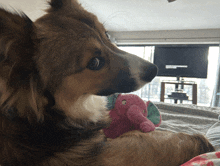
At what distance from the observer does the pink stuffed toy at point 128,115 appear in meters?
1.00

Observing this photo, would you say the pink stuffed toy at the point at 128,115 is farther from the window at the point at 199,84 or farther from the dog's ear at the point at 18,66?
the window at the point at 199,84

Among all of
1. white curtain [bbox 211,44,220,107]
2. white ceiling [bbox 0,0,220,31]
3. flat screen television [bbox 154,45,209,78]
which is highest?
white ceiling [bbox 0,0,220,31]

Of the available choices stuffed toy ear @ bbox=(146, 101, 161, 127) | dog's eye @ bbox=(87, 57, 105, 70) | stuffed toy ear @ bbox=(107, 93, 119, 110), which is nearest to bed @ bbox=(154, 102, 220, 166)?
stuffed toy ear @ bbox=(146, 101, 161, 127)

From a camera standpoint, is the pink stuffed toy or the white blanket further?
the white blanket

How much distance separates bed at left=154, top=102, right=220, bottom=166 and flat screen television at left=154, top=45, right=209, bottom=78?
12.0 ft

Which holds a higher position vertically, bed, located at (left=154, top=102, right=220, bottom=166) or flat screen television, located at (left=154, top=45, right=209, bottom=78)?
flat screen television, located at (left=154, top=45, right=209, bottom=78)

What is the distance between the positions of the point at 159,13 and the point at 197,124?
372 centimetres

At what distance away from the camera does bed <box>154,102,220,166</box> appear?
23.6 inches

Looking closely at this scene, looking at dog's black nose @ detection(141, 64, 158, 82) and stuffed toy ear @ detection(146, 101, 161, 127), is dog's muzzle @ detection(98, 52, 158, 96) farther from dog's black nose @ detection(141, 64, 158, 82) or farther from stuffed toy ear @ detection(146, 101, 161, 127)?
stuffed toy ear @ detection(146, 101, 161, 127)

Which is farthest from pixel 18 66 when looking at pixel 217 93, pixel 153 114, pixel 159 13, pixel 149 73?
pixel 217 93

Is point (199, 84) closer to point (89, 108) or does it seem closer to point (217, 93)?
point (217, 93)

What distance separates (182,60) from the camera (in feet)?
17.8

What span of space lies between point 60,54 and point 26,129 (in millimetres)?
311

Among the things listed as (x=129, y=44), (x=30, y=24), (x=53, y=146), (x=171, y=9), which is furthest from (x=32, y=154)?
(x=129, y=44)
